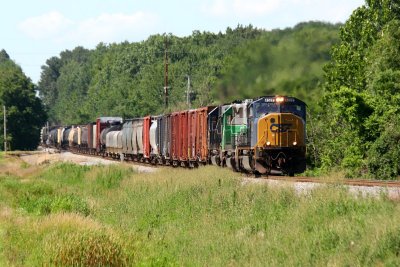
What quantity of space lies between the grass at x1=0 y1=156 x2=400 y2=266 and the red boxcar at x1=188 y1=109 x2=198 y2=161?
10.3m

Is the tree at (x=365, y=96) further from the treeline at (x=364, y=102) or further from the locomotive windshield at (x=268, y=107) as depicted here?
the locomotive windshield at (x=268, y=107)

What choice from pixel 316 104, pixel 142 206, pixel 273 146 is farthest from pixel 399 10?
pixel 142 206

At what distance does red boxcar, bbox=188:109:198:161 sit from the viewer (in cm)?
3847

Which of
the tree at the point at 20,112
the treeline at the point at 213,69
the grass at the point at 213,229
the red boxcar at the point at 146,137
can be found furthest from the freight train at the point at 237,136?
the tree at the point at 20,112

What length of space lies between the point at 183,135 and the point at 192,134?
7.58ft

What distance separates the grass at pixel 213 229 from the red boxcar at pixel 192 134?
1033 cm

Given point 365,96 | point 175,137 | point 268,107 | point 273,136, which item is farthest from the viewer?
point 175,137

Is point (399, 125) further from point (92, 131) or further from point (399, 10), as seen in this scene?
point (92, 131)

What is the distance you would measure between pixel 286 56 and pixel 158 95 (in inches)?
3229

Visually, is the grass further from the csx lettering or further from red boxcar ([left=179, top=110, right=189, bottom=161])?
red boxcar ([left=179, top=110, right=189, bottom=161])

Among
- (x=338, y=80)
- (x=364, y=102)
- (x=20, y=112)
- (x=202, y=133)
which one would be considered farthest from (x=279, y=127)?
(x=20, y=112)

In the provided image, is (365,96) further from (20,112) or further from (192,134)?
(20,112)

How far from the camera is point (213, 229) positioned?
767 inches

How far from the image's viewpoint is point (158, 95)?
112 meters
